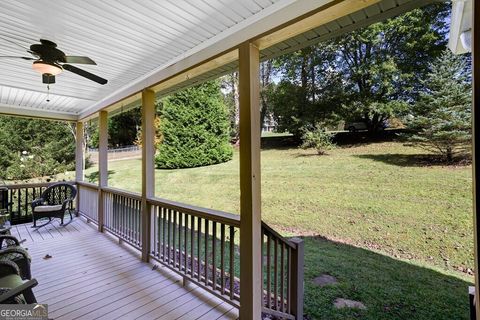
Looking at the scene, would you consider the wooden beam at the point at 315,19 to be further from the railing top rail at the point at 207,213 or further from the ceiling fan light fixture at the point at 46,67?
the ceiling fan light fixture at the point at 46,67

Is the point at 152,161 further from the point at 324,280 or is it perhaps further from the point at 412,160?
the point at 412,160

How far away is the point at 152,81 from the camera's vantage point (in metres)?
3.42

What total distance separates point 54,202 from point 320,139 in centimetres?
762

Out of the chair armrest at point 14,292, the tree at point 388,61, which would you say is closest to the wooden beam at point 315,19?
the chair armrest at point 14,292

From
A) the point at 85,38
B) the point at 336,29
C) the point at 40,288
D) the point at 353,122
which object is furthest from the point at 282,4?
the point at 353,122

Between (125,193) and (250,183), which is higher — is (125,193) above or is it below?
below

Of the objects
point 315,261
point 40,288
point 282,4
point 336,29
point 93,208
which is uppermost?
point 282,4

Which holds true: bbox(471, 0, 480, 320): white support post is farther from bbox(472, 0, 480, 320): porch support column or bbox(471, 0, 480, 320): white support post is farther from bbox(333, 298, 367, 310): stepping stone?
bbox(333, 298, 367, 310): stepping stone

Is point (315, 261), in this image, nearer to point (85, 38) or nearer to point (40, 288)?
point (40, 288)

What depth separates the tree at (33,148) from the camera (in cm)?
1220

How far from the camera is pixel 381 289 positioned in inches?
135

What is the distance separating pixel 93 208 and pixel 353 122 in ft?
24.5

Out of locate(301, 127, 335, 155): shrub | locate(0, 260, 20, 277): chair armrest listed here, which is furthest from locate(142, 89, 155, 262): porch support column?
locate(301, 127, 335, 155): shrub

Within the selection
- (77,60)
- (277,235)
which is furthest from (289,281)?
(77,60)
